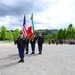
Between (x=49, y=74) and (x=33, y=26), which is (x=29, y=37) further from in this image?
(x=49, y=74)

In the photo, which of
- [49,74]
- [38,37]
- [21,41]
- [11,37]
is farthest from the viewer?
[11,37]

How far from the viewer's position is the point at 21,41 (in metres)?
15.3

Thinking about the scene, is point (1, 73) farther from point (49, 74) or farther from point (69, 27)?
point (69, 27)

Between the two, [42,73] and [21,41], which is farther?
[21,41]

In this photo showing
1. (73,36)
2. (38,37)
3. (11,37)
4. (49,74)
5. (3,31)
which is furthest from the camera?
(11,37)

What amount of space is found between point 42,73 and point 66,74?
104 cm

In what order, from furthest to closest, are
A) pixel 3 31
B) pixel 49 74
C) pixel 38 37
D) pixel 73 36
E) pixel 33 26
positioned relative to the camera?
pixel 3 31
pixel 73 36
pixel 33 26
pixel 38 37
pixel 49 74

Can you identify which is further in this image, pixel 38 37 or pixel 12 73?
pixel 38 37

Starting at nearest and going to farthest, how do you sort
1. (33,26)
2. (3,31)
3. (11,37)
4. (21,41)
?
(21,41), (33,26), (3,31), (11,37)

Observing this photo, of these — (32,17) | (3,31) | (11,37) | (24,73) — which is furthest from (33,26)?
(11,37)

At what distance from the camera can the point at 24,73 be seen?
10773mm

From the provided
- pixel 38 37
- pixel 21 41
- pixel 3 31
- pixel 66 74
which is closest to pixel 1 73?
pixel 66 74

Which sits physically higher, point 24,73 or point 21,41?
point 21,41

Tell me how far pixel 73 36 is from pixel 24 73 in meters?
95.4
